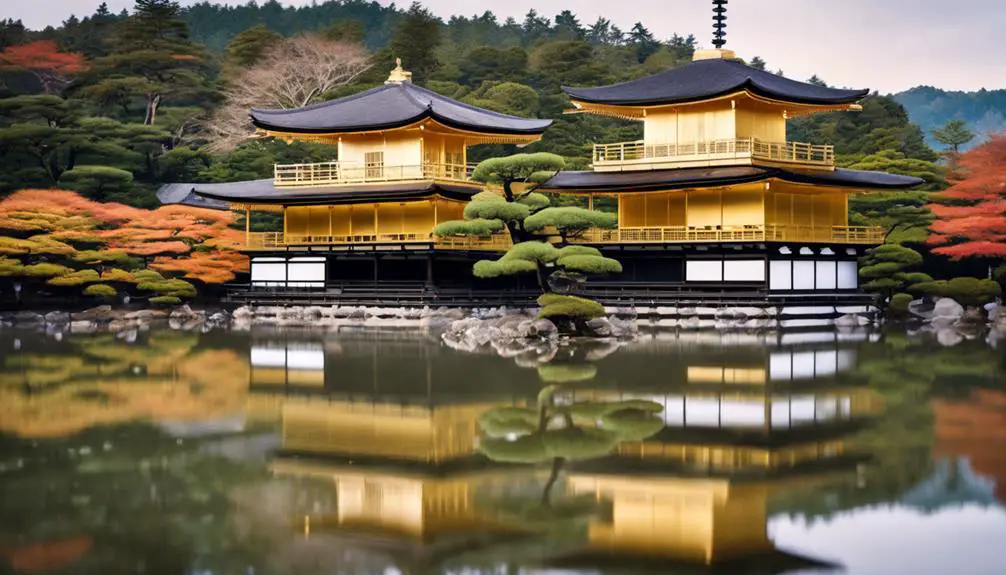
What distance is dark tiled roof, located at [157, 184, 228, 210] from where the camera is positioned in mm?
46812

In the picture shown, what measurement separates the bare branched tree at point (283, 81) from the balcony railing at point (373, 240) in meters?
18.7

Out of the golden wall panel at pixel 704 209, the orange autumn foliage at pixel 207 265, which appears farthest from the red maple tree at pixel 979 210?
the orange autumn foliage at pixel 207 265

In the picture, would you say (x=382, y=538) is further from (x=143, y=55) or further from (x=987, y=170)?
(x=143, y=55)

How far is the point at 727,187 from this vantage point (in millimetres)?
34719

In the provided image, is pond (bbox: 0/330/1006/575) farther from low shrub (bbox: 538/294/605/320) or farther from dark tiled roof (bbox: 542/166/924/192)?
dark tiled roof (bbox: 542/166/924/192)

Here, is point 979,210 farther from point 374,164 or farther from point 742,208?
point 374,164

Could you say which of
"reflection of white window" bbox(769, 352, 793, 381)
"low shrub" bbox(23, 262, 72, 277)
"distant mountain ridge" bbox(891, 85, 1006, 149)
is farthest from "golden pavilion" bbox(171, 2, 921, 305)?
"distant mountain ridge" bbox(891, 85, 1006, 149)

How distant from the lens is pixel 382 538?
8805 millimetres

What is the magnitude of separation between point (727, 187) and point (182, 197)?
24076mm

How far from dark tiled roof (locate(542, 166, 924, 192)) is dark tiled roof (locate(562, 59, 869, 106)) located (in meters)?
2.28

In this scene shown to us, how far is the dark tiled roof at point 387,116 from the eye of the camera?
3781 centimetres

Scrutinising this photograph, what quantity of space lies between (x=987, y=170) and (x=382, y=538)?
30.7 m

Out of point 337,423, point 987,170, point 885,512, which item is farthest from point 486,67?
point 885,512

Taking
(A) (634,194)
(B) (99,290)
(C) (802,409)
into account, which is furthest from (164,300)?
(C) (802,409)
